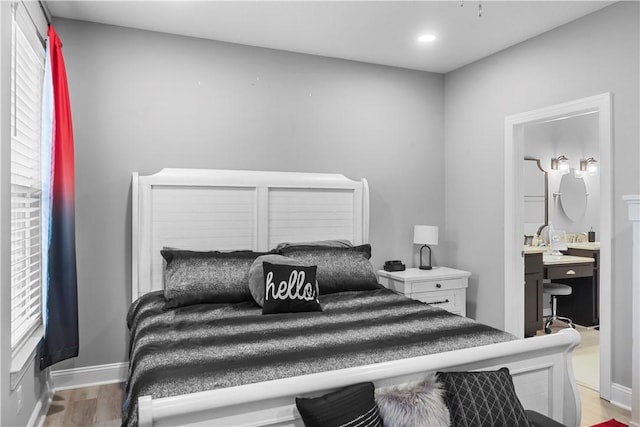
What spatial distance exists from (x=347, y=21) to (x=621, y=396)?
3.19 m

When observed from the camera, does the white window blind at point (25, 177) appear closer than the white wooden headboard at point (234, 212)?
Yes

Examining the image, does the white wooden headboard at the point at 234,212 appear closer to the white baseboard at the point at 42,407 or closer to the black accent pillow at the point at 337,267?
the black accent pillow at the point at 337,267

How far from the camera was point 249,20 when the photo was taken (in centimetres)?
314

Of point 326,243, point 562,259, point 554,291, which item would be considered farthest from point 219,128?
point 562,259

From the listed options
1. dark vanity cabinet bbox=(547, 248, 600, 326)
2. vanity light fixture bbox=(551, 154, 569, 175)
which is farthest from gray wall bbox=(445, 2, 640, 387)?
vanity light fixture bbox=(551, 154, 569, 175)

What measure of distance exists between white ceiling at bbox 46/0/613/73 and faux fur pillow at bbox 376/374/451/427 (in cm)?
243

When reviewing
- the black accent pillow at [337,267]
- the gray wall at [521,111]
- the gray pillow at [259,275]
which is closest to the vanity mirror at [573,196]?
the gray wall at [521,111]

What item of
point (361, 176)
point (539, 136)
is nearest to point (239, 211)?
point (361, 176)

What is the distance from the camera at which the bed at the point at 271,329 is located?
151cm

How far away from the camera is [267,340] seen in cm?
203

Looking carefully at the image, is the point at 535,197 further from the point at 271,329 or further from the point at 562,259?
the point at 271,329

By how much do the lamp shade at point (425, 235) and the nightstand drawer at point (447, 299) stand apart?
0.47 metres

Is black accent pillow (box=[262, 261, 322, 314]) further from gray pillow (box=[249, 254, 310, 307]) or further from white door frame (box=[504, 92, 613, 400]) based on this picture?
white door frame (box=[504, 92, 613, 400])

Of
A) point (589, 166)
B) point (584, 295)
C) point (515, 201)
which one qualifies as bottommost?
point (584, 295)
